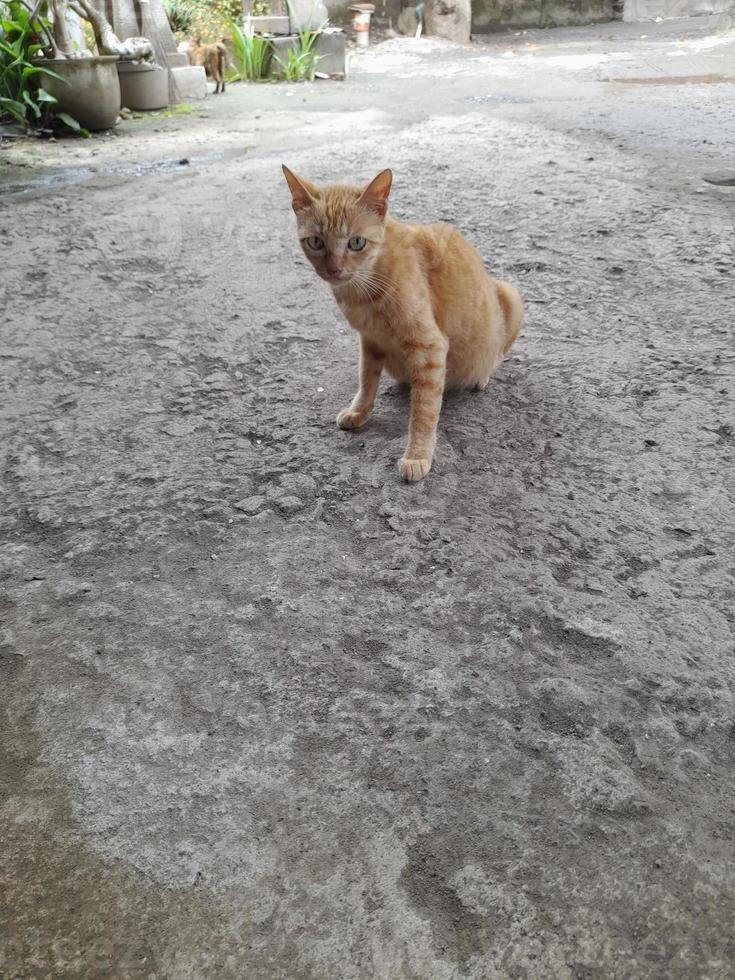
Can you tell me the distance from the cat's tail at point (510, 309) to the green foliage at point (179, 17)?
10.6 m

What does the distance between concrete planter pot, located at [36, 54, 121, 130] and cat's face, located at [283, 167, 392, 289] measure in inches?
221

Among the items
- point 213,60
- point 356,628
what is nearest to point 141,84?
point 213,60

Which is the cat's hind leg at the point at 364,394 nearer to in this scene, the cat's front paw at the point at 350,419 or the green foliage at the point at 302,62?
the cat's front paw at the point at 350,419

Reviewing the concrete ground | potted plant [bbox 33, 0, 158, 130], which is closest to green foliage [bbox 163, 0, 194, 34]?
potted plant [bbox 33, 0, 158, 130]

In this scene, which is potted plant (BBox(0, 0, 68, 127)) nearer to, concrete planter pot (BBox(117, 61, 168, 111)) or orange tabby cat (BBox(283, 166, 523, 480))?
concrete planter pot (BBox(117, 61, 168, 111))

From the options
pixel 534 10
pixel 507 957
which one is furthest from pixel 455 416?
pixel 534 10

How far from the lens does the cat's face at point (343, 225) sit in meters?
2.29

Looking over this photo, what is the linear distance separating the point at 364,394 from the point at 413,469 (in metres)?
0.42

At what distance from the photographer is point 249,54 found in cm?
992

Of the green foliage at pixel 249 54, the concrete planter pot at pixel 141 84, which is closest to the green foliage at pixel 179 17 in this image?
the green foliage at pixel 249 54

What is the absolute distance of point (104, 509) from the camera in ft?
7.62

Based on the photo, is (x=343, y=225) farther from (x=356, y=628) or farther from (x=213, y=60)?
(x=213, y=60)

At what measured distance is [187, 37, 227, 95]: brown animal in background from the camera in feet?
30.5

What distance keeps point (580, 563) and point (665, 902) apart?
3.05 ft
